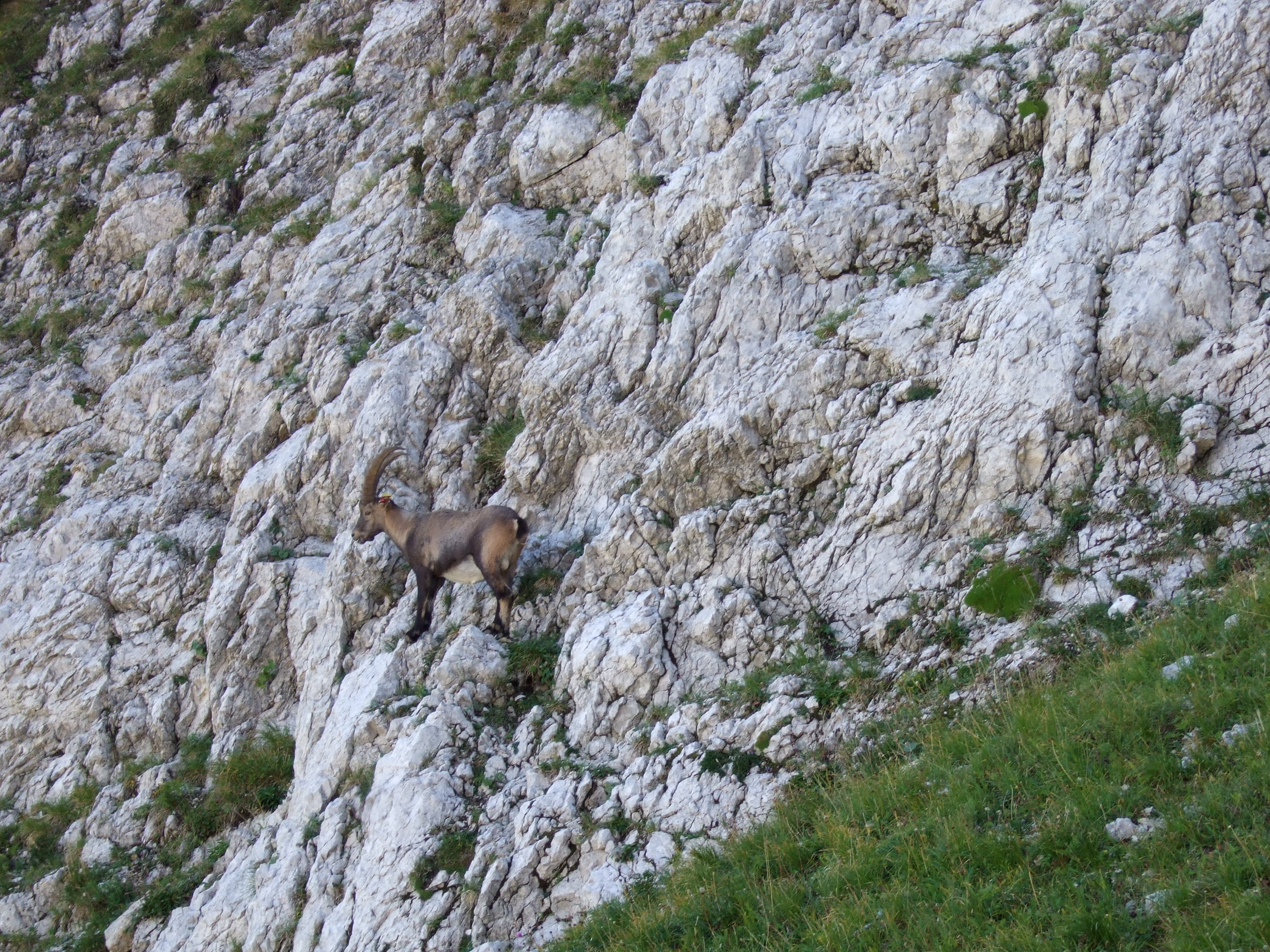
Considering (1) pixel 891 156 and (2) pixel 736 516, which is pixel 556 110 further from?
(2) pixel 736 516

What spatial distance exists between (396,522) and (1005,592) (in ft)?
24.1

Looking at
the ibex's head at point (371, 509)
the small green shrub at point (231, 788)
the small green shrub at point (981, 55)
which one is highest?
the small green shrub at point (981, 55)

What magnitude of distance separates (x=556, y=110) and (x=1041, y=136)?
27.5 ft

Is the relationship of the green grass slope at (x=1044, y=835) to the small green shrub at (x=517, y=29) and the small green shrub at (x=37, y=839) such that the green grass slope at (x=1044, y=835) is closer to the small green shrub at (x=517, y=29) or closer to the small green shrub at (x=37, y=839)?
the small green shrub at (x=37, y=839)

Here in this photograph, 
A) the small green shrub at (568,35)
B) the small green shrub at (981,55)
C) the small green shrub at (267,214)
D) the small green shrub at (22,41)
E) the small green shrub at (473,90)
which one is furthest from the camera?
the small green shrub at (22,41)

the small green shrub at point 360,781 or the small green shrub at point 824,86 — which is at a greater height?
the small green shrub at point 824,86

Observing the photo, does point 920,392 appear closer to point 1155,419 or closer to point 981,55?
point 1155,419

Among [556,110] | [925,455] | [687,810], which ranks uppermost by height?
[556,110]

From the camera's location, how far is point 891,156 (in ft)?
39.0

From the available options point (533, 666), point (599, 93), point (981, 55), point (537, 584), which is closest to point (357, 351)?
point (599, 93)

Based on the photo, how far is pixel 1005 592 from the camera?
8.03 m

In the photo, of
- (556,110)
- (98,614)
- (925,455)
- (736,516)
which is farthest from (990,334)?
(98,614)

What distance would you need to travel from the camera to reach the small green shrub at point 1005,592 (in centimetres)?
790

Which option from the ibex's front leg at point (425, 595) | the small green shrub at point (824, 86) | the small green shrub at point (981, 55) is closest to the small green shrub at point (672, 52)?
the small green shrub at point (824, 86)
